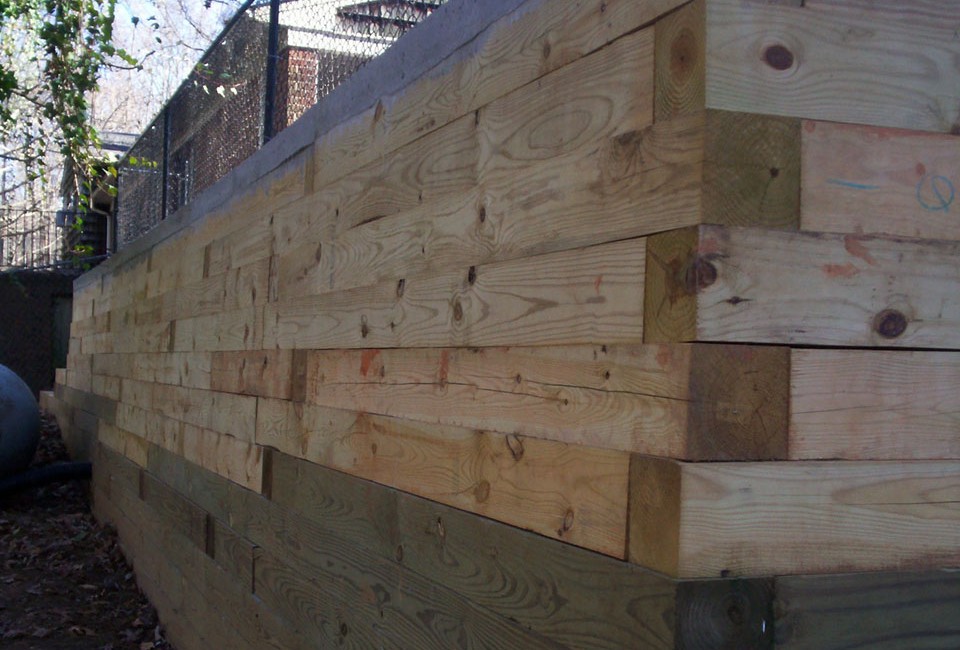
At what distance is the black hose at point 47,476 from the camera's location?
1004 cm

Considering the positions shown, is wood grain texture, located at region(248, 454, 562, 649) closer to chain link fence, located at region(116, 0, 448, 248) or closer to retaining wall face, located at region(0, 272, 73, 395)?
chain link fence, located at region(116, 0, 448, 248)

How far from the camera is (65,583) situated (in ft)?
25.1

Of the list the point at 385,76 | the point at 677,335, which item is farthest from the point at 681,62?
the point at 385,76

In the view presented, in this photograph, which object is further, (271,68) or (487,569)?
(271,68)

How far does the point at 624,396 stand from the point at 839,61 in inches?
31.2

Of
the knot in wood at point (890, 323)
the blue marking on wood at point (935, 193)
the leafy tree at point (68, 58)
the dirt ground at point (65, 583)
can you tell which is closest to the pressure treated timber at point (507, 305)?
the knot in wood at point (890, 323)

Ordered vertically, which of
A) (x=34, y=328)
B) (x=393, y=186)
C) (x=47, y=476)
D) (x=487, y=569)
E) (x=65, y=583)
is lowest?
(x=65, y=583)

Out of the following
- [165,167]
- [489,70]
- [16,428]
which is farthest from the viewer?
[16,428]

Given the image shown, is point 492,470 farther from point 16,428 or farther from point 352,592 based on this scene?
point 16,428

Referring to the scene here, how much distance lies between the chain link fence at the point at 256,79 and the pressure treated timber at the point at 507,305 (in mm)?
1408

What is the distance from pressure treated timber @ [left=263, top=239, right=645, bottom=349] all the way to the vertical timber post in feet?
7.23

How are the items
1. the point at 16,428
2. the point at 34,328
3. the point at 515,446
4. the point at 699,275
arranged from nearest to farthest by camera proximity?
1. the point at 699,275
2. the point at 515,446
3. the point at 16,428
4. the point at 34,328

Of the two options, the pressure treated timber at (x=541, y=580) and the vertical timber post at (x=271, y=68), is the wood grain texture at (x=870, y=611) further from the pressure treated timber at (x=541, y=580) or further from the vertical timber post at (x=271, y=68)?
the vertical timber post at (x=271, y=68)

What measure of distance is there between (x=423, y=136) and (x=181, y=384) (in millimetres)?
3394
